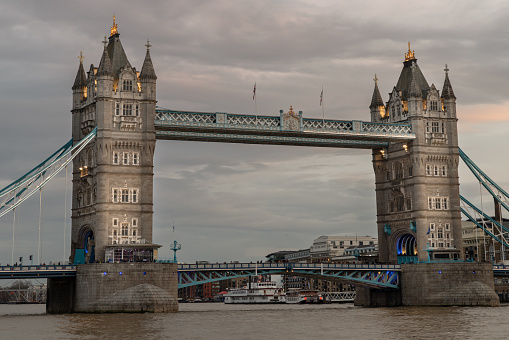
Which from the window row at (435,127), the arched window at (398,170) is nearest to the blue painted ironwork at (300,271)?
the arched window at (398,170)

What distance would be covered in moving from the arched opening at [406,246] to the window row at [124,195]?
41121 mm

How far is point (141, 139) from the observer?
334ft

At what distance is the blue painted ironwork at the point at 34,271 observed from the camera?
90.8 m

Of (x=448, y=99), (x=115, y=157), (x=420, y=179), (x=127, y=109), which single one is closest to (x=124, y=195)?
(x=115, y=157)

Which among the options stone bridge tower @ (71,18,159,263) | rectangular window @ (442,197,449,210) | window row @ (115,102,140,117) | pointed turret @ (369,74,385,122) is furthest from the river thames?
pointed turret @ (369,74,385,122)

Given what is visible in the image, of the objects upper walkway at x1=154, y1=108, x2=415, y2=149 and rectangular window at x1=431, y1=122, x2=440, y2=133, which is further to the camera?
rectangular window at x1=431, y1=122, x2=440, y2=133

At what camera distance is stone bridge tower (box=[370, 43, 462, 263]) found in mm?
116250

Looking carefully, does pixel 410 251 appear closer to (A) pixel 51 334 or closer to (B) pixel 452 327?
(B) pixel 452 327

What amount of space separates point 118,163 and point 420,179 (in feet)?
143

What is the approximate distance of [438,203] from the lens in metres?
118

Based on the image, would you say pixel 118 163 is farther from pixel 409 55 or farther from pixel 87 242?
pixel 409 55

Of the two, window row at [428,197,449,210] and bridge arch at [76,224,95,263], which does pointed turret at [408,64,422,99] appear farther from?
bridge arch at [76,224,95,263]

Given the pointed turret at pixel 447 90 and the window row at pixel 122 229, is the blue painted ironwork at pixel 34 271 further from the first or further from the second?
the pointed turret at pixel 447 90

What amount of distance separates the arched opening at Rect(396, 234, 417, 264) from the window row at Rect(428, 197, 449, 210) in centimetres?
532
